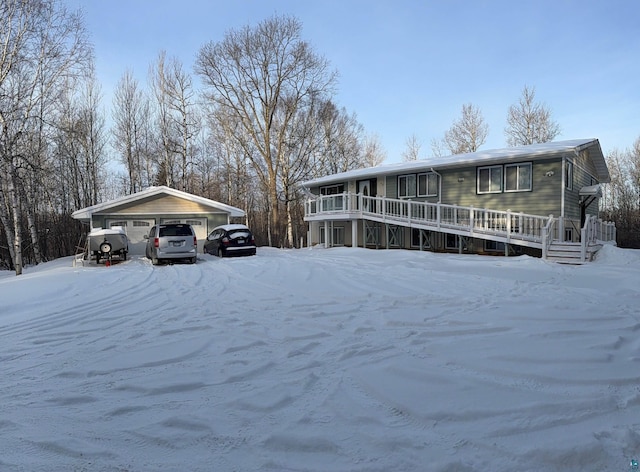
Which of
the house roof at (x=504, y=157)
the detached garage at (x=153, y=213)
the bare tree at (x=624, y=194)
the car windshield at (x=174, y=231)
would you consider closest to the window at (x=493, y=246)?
the house roof at (x=504, y=157)

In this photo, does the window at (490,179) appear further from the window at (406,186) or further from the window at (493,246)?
the window at (406,186)

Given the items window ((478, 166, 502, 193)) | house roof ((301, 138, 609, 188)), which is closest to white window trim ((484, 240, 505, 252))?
window ((478, 166, 502, 193))

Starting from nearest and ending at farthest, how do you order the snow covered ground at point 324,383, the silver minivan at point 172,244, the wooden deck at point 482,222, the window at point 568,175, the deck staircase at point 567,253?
the snow covered ground at point 324,383 < the deck staircase at point 567,253 < the wooden deck at point 482,222 < the silver minivan at point 172,244 < the window at point 568,175

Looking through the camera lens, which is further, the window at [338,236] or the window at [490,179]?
the window at [338,236]

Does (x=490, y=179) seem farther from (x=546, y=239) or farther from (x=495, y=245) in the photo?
(x=546, y=239)

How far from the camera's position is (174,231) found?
14.6 meters

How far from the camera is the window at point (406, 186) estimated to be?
19.2 meters

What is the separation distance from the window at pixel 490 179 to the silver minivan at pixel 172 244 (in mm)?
12218

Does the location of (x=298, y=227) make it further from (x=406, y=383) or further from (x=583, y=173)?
(x=406, y=383)

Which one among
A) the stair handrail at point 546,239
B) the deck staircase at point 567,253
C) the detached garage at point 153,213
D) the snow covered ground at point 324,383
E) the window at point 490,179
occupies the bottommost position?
the snow covered ground at point 324,383

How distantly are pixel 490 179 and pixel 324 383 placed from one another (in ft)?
50.7

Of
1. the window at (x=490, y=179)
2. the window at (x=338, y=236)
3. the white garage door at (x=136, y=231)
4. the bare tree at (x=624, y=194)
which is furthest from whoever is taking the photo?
the bare tree at (x=624, y=194)

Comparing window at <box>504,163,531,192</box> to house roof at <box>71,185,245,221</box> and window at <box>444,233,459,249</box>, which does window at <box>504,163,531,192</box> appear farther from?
house roof at <box>71,185,245,221</box>

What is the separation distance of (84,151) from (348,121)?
Answer: 2294cm
